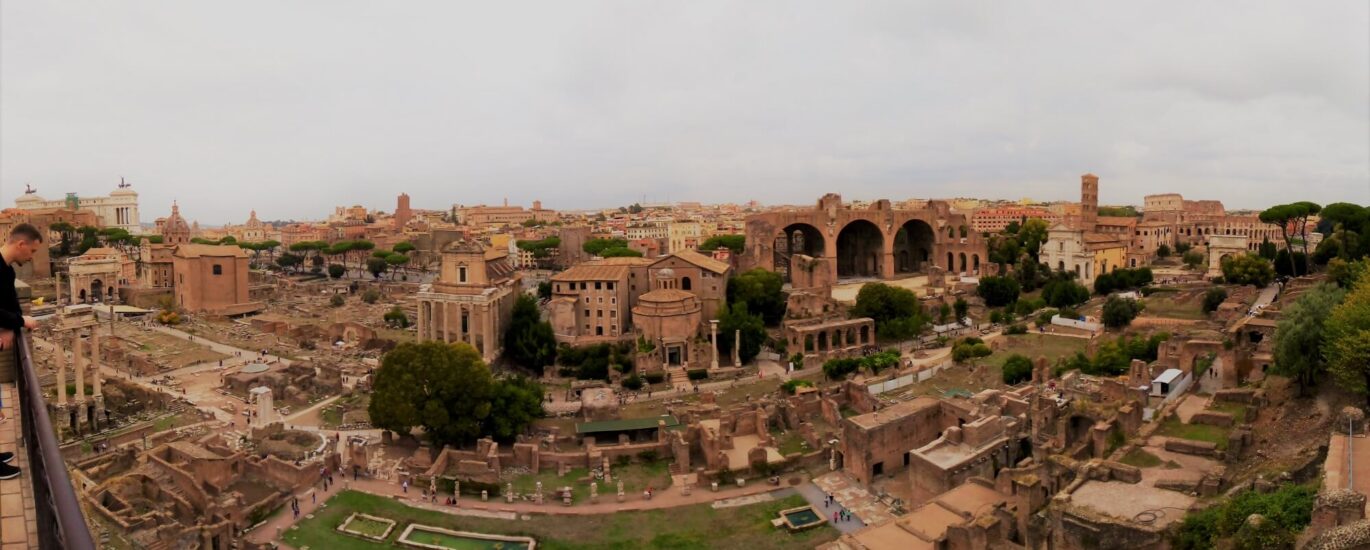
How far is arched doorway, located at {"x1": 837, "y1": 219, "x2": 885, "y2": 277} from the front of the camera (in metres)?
66.4

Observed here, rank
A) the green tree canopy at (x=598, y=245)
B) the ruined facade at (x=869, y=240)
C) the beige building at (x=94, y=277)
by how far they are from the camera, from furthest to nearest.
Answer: the green tree canopy at (x=598, y=245), the ruined facade at (x=869, y=240), the beige building at (x=94, y=277)

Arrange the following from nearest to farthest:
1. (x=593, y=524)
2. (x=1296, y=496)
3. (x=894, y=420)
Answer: (x=1296, y=496) → (x=593, y=524) → (x=894, y=420)

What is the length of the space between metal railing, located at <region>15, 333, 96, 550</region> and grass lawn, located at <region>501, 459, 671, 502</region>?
21099mm

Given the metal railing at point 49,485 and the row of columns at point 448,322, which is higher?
the metal railing at point 49,485

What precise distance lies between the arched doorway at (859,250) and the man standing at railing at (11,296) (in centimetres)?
6270

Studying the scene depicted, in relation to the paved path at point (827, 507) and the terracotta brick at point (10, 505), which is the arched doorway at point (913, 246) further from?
the terracotta brick at point (10, 505)

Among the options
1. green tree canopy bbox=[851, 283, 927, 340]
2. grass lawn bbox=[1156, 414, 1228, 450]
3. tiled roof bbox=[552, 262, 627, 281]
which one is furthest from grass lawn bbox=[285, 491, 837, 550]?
green tree canopy bbox=[851, 283, 927, 340]

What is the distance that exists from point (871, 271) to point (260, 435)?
4911 centimetres

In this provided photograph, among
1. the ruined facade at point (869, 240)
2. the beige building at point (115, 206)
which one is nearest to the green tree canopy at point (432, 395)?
the ruined facade at point (869, 240)

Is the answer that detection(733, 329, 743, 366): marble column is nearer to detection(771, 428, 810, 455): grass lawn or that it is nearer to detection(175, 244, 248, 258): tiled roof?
detection(771, 428, 810, 455): grass lawn

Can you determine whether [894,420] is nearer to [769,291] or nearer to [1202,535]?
[1202,535]

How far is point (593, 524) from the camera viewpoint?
76.5 ft

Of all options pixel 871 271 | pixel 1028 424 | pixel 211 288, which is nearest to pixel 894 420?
pixel 1028 424

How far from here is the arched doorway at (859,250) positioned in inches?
2616
